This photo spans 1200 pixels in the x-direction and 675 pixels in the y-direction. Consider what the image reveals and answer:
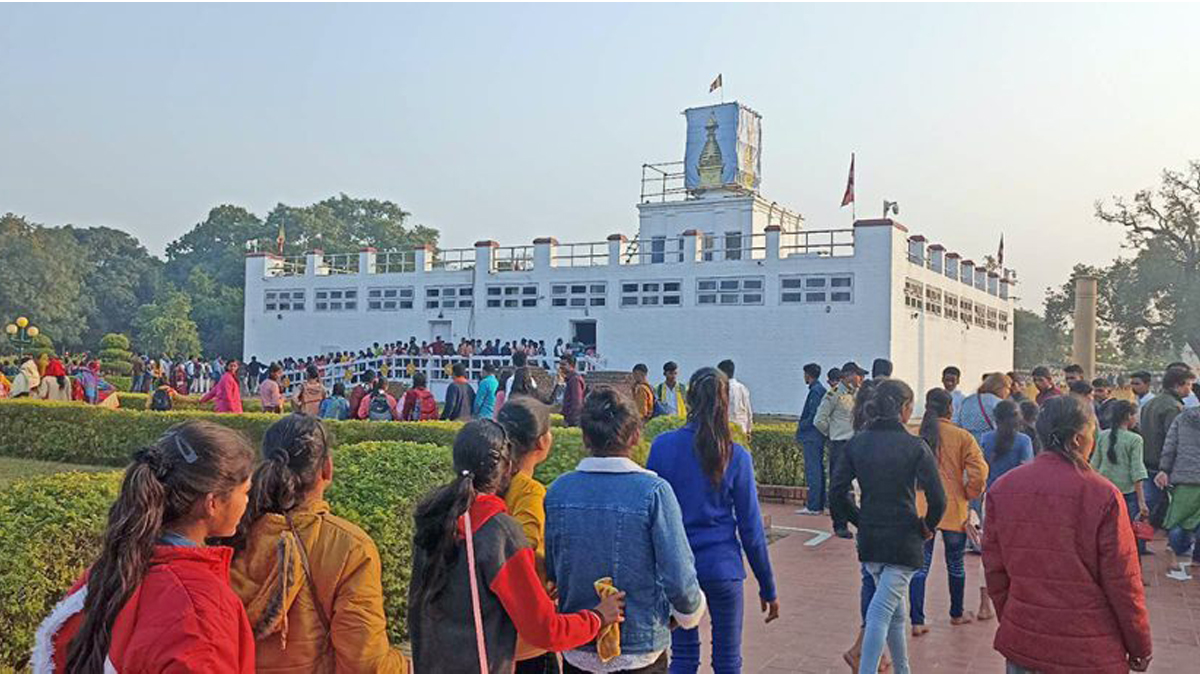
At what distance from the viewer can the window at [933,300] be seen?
95.6 ft

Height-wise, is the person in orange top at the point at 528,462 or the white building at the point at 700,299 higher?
the white building at the point at 700,299

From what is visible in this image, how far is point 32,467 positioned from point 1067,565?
12.9m

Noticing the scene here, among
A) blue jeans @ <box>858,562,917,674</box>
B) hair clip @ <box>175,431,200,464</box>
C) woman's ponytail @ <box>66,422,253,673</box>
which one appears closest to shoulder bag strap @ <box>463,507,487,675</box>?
woman's ponytail @ <box>66,422,253,673</box>

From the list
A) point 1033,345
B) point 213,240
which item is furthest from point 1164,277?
point 213,240

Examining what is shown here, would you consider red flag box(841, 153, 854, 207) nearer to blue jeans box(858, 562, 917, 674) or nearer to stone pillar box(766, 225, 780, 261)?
stone pillar box(766, 225, 780, 261)

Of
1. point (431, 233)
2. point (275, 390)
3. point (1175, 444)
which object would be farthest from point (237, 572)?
point (431, 233)

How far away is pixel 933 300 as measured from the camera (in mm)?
29625

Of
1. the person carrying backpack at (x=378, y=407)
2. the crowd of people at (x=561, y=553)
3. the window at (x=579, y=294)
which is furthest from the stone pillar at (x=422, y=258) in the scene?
the crowd of people at (x=561, y=553)

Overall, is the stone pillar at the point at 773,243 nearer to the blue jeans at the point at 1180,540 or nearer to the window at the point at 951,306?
the window at the point at 951,306

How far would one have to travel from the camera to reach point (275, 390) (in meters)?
15.2

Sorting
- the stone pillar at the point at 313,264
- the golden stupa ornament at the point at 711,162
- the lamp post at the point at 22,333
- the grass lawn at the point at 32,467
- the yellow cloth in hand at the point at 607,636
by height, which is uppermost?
the golden stupa ornament at the point at 711,162

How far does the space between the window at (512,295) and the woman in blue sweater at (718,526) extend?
89.3 ft

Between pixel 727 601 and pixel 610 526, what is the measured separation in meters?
1.07

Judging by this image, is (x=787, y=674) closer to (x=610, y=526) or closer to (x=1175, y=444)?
(x=610, y=526)
